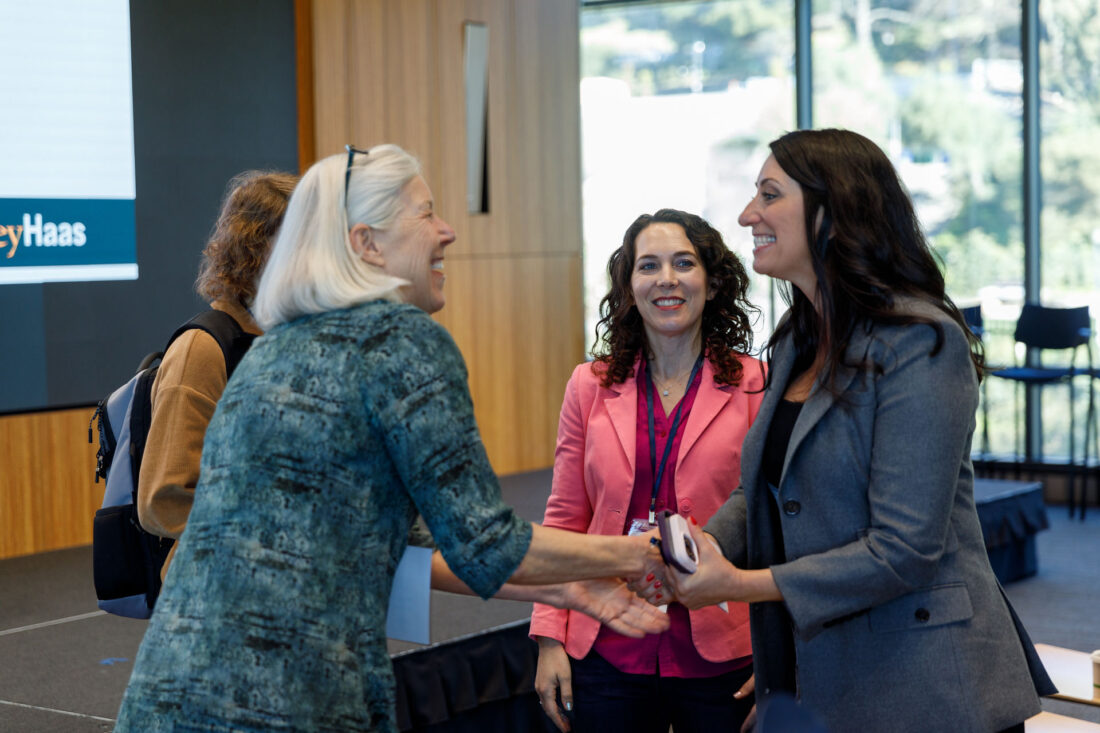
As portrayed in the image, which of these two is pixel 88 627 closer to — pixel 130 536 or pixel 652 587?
pixel 130 536

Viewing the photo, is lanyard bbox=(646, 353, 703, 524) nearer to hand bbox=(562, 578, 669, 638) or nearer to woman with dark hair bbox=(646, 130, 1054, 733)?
hand bbox=(562, 578, 669, 638)

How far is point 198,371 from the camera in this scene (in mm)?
2334

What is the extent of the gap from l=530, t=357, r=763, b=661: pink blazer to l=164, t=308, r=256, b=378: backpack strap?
71 cm

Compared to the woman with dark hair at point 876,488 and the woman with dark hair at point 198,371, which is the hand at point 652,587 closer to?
the woman with dark hair at point 876,488

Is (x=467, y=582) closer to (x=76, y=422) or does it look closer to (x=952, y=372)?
(x=952, y=372)

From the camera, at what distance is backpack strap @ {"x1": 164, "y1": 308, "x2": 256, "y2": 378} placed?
236cm

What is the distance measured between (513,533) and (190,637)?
1.46 feet

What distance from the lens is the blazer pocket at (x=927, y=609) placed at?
68.8 inches

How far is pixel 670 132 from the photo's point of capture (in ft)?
30.7

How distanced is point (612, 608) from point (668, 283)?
2.53 ft

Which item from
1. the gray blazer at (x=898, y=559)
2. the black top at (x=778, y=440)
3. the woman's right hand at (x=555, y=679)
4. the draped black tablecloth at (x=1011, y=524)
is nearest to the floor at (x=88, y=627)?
the draped black tablecloth at (x=1011, y=524)

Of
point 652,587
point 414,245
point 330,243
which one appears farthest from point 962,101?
point 330,243

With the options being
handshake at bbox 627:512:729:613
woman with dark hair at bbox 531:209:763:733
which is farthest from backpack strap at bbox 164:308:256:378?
handshake at bbox 627:512:729:613

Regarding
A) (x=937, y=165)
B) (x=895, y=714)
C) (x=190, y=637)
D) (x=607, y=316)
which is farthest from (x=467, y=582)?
(x=937, y=165)
